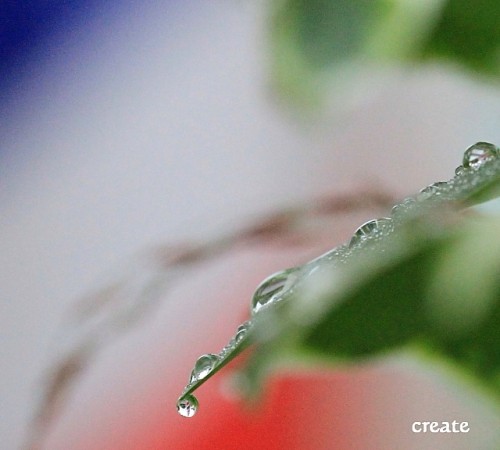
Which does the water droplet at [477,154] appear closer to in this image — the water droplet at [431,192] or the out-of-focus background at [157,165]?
the water droplet at [431,192]

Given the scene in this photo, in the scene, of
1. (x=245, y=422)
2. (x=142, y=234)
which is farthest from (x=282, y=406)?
(x=142, y=234)

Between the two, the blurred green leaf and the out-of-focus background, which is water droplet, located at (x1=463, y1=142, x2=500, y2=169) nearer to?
the blurred green leaf

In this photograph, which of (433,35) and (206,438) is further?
(206,438)

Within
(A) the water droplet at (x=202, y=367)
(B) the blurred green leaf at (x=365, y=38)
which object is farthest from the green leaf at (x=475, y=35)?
(A) the water droplet at (x=202, y=367)

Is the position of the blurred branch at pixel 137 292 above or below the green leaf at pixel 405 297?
above

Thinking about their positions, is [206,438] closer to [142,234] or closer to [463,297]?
[142,234]

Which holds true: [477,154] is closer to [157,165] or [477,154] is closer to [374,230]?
[374,230]

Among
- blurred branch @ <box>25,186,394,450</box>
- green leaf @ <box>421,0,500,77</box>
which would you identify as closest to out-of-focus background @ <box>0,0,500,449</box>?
blurred branch @ <box>25,186,394,450</box>

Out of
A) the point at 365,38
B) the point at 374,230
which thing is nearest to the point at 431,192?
the point at 374,230

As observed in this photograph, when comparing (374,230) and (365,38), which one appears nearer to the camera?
(374,230)
